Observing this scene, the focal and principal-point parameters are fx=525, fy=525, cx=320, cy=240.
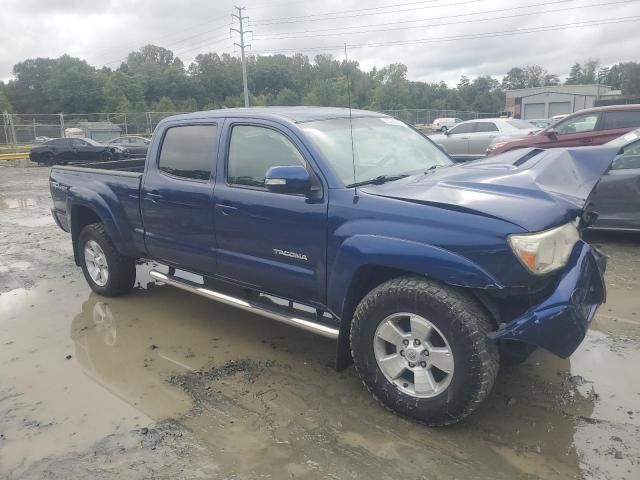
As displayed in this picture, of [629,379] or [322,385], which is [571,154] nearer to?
[629,379]

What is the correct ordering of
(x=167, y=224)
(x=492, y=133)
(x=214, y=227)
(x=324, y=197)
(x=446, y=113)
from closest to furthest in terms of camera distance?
(x=324, y=197) < (x=214, y=227) < (x=167, y=224) < (x=492, y=133) < (x=446, y=113)

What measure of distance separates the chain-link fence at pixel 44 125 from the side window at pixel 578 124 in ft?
85.4

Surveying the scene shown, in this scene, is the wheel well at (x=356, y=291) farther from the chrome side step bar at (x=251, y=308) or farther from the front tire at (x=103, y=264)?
the front tire at (x=103, y=264)

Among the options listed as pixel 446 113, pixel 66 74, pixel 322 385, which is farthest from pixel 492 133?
pixel 66 74

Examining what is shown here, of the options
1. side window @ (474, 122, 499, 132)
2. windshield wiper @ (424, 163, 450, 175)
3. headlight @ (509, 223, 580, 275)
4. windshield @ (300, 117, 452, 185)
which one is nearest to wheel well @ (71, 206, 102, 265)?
windshield @ (300, 117, 452, 185)

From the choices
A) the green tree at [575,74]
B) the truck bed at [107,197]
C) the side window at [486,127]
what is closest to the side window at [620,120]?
the side window at [486,127]

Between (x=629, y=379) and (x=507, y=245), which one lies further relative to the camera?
(x=629, y=379)

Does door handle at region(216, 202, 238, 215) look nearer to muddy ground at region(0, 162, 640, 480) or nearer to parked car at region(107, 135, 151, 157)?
muddy ground at region(0, 162, 640, 480)

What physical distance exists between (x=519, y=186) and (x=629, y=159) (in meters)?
4.43

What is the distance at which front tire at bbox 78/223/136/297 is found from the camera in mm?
5355

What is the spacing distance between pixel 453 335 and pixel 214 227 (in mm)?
2087

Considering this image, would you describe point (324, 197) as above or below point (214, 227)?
above

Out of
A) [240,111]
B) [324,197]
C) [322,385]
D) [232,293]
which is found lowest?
[322,385]

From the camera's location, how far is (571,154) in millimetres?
3689
